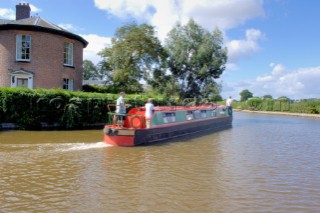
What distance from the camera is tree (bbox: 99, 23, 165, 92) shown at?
22.2 m

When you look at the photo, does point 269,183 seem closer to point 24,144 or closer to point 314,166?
point 314,166

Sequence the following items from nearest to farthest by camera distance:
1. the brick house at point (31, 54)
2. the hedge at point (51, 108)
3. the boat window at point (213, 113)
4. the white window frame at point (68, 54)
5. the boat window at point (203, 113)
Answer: the hedge at point (51, 108) < the boat window at point (203, 113) < the boat window at point (213, 113) < the brick house at point (31, 54) < the white window frame at point (68, 54)

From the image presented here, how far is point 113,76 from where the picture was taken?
2233 centimetres

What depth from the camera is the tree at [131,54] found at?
72.9ft

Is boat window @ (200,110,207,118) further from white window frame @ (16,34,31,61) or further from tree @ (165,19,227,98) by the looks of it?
white window frame @ (16,34,31,61)

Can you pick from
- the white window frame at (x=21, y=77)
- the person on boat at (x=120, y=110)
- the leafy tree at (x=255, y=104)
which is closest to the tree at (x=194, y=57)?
the white window frame at (x=21, y=77)

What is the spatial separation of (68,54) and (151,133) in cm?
1276

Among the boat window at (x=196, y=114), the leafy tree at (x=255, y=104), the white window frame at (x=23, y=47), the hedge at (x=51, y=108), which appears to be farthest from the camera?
the leafy tree at (x=255, y=104)

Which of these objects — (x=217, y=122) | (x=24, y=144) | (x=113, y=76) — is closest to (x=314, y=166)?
(x=24, y=144)

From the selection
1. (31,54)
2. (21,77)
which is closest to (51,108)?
(21,77)

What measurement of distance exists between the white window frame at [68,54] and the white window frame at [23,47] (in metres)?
2.46

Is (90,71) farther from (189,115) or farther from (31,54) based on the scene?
(189,115)

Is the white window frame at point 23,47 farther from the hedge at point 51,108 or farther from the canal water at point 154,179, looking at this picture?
the canal water at point 154,179

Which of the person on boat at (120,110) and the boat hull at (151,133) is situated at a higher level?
the person on boat at (120,110)
